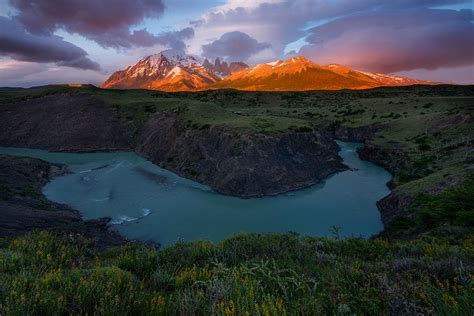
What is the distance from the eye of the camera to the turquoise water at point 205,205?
26.2m

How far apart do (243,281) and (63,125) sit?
234ft

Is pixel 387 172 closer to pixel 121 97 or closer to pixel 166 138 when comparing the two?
pixel 166 138

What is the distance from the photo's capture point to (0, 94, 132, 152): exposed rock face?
62062mm

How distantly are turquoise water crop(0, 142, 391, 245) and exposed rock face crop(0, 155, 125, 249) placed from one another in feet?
5.18

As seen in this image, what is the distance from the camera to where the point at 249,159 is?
1462 inches

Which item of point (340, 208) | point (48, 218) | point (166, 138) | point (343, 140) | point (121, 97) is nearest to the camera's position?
point (48, 218)

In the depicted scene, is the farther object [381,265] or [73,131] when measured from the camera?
[73,131]

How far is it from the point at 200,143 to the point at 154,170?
7604mm

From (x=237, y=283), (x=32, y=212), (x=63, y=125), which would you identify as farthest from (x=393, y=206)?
(x=63, y=125)

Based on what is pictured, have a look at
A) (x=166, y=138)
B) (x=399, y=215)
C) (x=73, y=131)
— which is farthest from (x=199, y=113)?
(x=399, y=215)

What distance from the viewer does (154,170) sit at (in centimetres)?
4472

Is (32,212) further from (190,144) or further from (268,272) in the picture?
(190,144)

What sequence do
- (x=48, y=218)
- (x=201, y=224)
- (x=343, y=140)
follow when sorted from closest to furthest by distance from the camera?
(x=48, y=218) < (x=201, y=224) < (x=343, y=140)

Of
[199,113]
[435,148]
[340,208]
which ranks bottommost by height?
[340,208]
